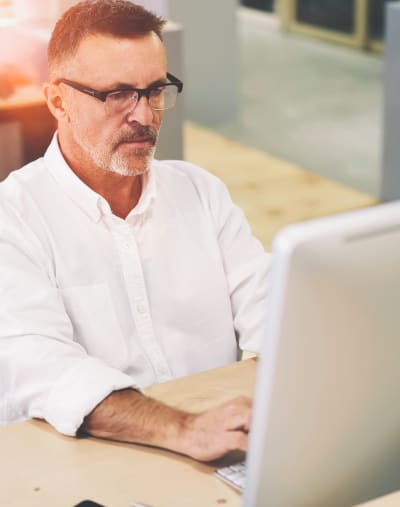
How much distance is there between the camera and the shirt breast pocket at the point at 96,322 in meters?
1.77

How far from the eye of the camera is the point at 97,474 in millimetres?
1408

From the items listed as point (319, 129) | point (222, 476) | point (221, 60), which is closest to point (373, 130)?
point (319, 129)

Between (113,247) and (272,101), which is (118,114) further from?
(272,101)

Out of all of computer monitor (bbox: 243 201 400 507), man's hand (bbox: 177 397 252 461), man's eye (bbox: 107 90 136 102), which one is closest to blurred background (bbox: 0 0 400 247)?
man's eye (bbox: 107 90 136 102)

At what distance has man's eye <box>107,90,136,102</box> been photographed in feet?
5.74

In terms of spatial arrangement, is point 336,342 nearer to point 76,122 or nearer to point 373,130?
point 76,122

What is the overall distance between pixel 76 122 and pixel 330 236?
0.90 metres

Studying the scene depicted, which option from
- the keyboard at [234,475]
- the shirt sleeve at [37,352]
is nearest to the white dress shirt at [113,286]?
the shirt sleeve at [37,352]

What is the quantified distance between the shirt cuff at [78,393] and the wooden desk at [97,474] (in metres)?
0.03

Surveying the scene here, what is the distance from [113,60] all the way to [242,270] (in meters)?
0.45

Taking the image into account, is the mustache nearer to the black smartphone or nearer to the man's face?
the man's face

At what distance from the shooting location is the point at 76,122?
1813 millimetres

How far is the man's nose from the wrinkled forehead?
0.04 m

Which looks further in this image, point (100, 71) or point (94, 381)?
point (100, 71)
